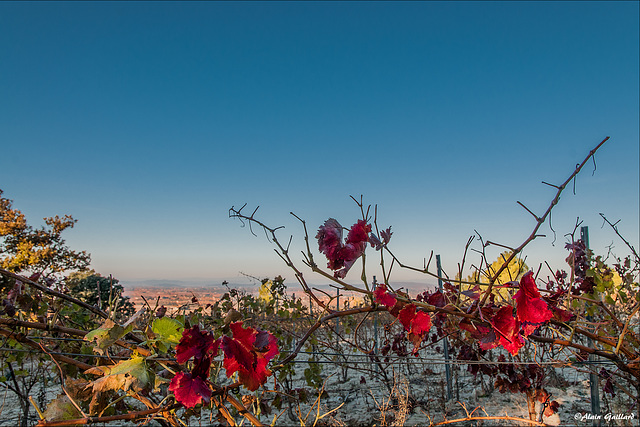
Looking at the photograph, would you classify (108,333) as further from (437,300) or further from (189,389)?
(437,300)

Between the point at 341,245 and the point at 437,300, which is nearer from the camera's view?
the point at 341,245

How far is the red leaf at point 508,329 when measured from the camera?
A: 110 cm

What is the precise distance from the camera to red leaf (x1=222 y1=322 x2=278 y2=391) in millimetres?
987

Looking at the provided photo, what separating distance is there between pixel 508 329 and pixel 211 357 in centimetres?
83

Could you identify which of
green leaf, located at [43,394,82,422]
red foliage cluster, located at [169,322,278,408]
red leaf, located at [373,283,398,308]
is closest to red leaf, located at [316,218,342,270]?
red leaf, located at [373,283,398,308]

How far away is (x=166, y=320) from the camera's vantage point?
1074mm

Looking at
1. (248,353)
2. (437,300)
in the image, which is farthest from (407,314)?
(248,353)

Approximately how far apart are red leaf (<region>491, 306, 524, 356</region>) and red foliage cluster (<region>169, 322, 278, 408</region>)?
646 millimetres

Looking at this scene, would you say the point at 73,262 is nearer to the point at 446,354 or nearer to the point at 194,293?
the point at 194,293

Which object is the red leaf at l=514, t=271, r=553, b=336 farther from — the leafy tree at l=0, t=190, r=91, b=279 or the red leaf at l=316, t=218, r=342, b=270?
the leafy tree at l=0, t=190, r=91, b=279

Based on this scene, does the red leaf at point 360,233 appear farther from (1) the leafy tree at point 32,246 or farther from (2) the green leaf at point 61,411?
(1) the leafy tree at point 32,246

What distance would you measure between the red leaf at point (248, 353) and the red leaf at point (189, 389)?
0.08m

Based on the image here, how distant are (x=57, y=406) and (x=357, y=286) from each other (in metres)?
0.86

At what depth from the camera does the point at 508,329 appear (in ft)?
3.67
